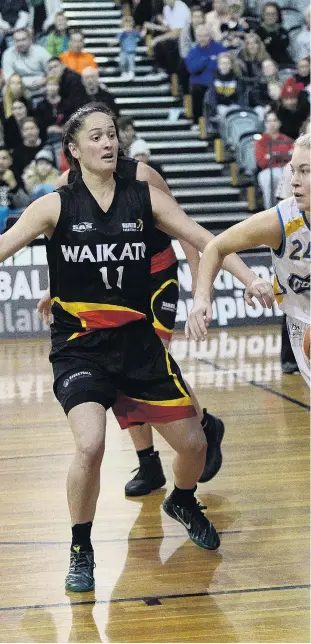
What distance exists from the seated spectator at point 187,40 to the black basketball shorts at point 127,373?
37.6ft

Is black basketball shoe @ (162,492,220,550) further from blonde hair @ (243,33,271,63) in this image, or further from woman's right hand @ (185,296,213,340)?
blonde hair @ (243,33,271,63)

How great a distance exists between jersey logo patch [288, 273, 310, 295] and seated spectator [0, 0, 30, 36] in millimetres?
12153

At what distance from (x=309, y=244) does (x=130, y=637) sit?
5.16 ft

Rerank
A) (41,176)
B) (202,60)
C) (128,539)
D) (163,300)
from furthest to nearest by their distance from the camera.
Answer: (202,60)
(41,176)
(163,300)
(128,539)

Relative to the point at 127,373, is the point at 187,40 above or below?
above

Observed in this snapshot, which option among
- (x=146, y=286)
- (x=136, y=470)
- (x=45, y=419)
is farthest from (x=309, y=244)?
(x=45, y=419)

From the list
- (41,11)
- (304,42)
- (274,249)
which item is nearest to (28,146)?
(41,11)

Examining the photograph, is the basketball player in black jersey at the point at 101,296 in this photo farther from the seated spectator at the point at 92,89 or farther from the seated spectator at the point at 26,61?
the seated spectator at the point at 26,61

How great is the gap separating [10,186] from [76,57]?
2.99 m

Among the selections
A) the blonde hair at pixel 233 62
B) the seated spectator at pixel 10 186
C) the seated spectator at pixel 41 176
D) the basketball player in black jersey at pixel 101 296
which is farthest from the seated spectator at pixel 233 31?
the basketball player in black jersey at pixel 101 296

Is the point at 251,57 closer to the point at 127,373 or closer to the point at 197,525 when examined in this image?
the point at 197,525

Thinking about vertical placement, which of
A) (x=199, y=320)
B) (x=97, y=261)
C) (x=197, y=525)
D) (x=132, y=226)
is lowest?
(x=197, y=525)

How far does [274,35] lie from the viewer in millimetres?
15773

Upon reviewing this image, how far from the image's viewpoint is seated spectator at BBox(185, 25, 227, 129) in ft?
49.0
